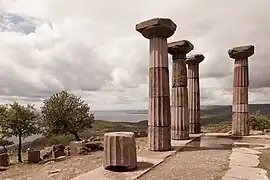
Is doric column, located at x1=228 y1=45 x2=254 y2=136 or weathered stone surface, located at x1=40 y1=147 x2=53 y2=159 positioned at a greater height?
doric column, located at x1=228 y1=45 x2=254 y2=136

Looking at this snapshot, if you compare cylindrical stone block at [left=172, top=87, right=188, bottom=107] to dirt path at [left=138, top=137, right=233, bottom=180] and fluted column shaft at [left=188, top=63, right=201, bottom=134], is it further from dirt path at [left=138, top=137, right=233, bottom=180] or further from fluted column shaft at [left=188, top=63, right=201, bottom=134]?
fluted column shaft at [left=188, top=63, right=201, bottom=134]

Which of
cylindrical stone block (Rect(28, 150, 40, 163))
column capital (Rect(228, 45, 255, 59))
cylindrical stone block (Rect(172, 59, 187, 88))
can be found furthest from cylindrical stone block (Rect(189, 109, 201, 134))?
cylindrical stone block (Rect(28, 150, 40, 163))

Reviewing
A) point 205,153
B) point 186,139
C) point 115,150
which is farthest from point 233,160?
point 186,139

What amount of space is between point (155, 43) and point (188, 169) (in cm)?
524

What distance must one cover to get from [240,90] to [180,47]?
4.91m

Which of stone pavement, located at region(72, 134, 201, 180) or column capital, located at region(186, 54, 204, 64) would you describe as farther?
column capital, located at region(186, 54, 204, 64)

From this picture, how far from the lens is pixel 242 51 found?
15125 millimetres

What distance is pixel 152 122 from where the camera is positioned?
11.0 meters

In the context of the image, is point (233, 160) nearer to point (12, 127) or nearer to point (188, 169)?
point (188, 169)

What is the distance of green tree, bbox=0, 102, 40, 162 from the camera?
22.1m

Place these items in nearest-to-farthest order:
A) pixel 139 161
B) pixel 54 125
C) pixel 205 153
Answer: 1. pixel 139 161
2. pixel 205 153
3. pixel 54 125

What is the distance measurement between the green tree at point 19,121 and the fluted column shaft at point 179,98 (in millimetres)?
13895

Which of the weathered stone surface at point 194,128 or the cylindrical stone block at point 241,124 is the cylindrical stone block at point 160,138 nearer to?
the cylindrical stone block at point 241,124

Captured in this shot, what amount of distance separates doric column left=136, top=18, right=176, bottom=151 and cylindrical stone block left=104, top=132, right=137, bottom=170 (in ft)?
9.95
